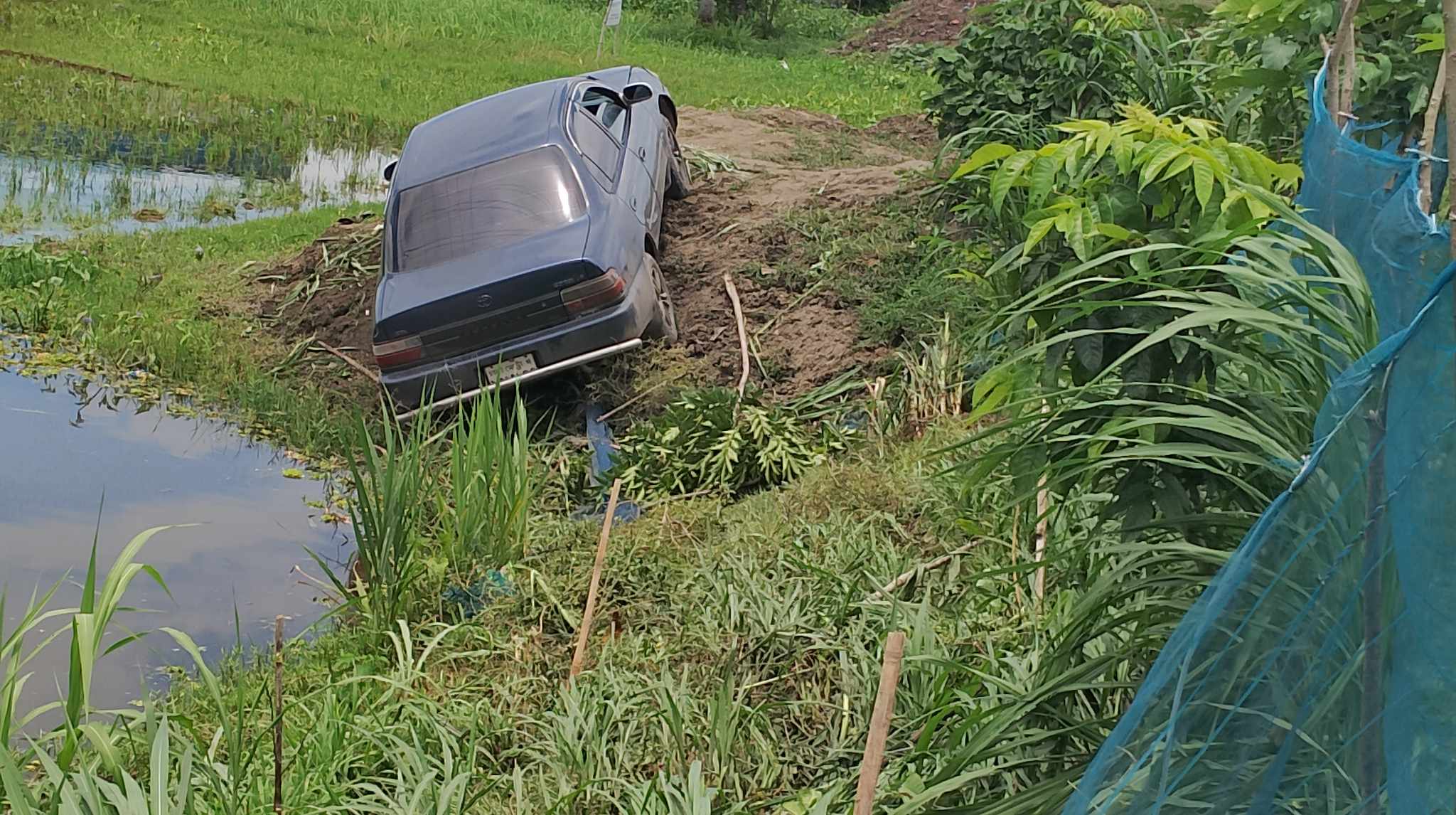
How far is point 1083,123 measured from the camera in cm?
287

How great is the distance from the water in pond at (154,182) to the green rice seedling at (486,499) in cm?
725

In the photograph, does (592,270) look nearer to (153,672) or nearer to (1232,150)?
(153,672)

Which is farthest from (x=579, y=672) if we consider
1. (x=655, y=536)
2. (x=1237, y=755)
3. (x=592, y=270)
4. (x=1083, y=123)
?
(x=592, y=270)

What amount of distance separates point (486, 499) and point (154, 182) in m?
9.51

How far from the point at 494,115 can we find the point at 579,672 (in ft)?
17.4

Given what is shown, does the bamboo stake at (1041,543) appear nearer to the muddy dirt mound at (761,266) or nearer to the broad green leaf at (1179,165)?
the broad green leaf at (1179,165)

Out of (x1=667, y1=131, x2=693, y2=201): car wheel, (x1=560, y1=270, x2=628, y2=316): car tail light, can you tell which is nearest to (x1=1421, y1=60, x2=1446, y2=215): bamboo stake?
(x1=560, y1=270, x2=628, y2=316): car tail light

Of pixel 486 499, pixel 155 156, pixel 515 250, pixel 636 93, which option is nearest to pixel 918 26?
pixel 155 156

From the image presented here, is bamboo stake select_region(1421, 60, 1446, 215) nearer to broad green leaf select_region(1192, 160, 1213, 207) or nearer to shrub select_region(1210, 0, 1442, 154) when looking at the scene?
shrub select_region(1210, 0, 1442, 154)

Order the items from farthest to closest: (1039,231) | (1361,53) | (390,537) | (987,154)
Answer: (390,537) → (1361,53) → (987,154) → (1039,231)

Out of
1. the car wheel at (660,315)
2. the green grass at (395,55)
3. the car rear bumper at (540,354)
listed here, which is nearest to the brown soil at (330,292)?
the car rear bumper at (540,354)

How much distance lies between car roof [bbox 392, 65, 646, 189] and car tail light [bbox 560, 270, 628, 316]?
1.23 meters

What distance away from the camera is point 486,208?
8195 millimetres

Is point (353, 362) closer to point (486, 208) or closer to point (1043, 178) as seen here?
point (486, 208)
